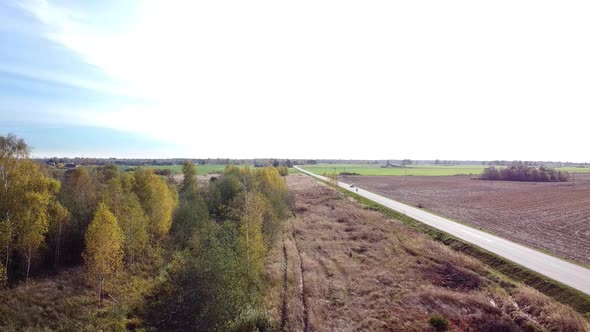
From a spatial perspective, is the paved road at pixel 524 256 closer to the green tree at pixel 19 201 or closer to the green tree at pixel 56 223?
the green tree at pixel 19 201

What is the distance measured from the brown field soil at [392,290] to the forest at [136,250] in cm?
394

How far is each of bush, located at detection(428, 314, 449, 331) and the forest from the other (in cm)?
1279

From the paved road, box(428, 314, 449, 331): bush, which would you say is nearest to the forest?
box(428, 314, 449, 331): bush

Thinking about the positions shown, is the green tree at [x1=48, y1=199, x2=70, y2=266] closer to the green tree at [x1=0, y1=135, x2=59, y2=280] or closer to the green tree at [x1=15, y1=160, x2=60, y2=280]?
the green tree at [x1=15, y1=160, x2=60, y2=280]

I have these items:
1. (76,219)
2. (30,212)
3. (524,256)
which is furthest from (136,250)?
(524,256)

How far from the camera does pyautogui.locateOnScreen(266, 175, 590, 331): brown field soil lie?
27.5 metres

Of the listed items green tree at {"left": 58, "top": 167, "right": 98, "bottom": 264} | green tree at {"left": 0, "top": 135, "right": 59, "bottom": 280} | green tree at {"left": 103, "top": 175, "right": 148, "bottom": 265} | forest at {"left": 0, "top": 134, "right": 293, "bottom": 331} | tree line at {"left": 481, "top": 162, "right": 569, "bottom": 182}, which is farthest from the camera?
tree line at {"left": 481, "top": 162, "right": 569, "bottom": 182}

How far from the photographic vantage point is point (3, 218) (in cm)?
3241

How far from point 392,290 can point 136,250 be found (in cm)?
2992

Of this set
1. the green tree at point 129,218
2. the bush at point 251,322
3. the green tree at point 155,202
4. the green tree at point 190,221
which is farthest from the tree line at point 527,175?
the bush at point 251,322

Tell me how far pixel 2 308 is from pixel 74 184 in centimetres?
2853

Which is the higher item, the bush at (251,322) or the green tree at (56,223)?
the green tree at (56,223)

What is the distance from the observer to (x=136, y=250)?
42.3m

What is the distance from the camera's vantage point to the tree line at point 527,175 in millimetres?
164637
